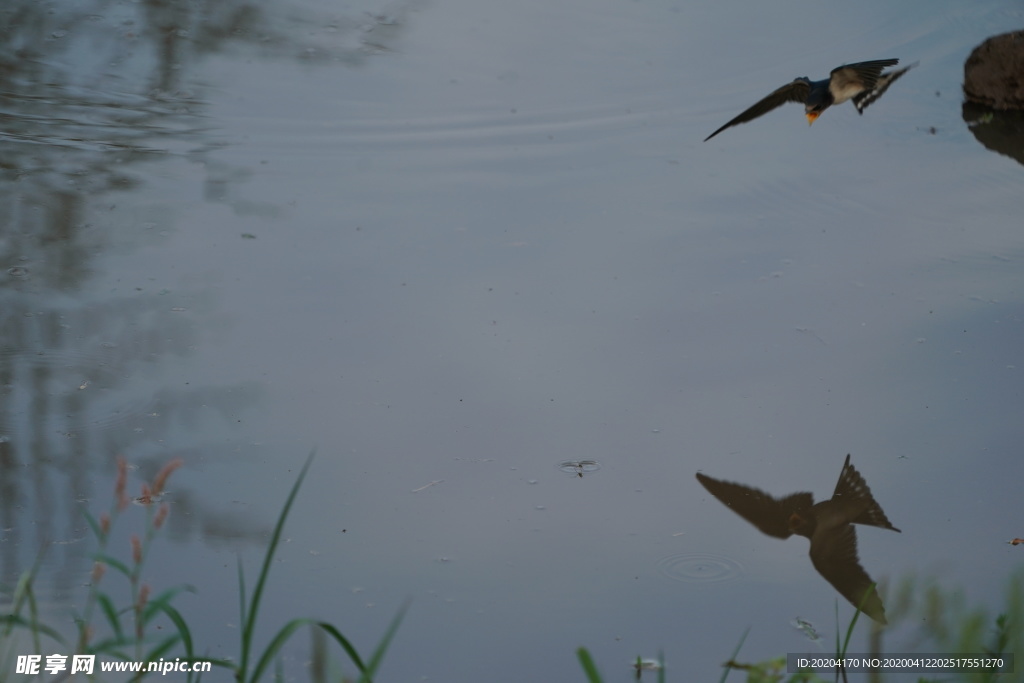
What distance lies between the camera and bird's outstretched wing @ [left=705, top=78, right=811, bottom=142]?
355 centimetres

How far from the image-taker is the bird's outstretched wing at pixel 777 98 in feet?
11.6

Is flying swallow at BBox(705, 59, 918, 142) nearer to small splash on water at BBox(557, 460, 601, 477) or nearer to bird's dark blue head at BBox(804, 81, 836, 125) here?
bird's dark blue head at BBox(804, 81, 836, 125)

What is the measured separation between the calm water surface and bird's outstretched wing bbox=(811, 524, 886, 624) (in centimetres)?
4

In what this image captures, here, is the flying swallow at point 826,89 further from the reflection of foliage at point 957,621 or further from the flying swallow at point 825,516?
the reflection of foliage at point 957,621

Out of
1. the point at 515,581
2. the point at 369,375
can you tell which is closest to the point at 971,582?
the point at 515,581

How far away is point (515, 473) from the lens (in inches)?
120

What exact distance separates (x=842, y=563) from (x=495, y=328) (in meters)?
1.49

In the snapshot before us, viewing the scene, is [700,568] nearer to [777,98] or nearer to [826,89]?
[777,98]

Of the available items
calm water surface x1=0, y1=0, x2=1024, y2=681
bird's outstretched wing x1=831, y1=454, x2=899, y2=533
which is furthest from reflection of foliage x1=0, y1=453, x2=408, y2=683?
bird's outstretched wing x1=831, y1=454, x2=899, y2=533

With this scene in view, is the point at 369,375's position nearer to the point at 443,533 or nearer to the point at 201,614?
the point at 443,533

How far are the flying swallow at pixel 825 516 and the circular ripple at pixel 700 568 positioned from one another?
0.63 ft

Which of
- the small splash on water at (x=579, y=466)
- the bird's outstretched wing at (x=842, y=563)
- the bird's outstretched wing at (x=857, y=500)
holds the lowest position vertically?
the bird's outstretched wing at (x=842, y=563)

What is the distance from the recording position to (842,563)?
2723 millimetres

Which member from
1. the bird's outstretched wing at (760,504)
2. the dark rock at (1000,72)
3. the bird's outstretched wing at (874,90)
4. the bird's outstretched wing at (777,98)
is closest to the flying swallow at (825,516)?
the bird's outstretched wing at (760,504)
